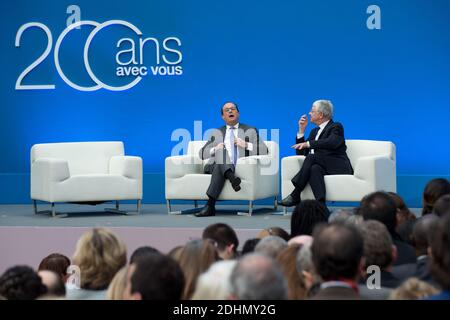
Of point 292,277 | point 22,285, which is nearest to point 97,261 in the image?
point 22,285

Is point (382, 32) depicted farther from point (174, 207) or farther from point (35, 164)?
point (35, 164)

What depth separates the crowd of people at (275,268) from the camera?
7.72 feet

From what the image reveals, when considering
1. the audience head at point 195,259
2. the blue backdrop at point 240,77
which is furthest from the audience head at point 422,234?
the blue backdrop at point 240,77

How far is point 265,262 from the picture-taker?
7.70 ft

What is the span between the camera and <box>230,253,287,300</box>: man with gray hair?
2328 millimetres

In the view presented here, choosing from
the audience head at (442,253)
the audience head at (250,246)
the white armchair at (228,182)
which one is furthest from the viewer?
the white armchair at (228,182)

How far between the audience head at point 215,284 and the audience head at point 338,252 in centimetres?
27

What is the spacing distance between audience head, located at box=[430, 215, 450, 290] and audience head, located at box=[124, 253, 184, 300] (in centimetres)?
74

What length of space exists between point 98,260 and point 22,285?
1.86ft

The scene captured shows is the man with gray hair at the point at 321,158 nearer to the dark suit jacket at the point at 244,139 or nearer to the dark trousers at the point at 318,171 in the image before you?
the dark trousers at the point at 318,171

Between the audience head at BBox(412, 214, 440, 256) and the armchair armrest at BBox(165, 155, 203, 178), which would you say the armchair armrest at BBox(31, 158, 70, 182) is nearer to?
the armchair armrest at BBox(165, 155, 203, 178)

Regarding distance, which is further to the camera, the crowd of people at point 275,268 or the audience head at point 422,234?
the audience head at point 422,234

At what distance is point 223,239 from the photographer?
383cm

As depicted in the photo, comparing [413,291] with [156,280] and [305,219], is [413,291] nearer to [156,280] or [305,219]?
[156,280]
